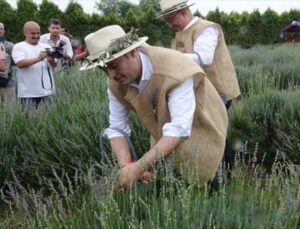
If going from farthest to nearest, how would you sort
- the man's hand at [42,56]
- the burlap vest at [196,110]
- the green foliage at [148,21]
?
the green foliage at [148,21]
the man's hand at [42,56]
the burlap vest at [196,110]

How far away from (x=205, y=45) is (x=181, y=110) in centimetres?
144

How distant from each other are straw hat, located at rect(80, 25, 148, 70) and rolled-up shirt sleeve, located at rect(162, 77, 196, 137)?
0.90 feet

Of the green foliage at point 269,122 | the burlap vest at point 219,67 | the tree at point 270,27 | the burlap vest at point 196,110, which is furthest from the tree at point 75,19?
the burlap vest at point 196,110

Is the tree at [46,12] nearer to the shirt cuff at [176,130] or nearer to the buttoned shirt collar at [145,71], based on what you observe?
the buttoned shirt collar at [145,71]

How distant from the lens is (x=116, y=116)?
95.7 inches

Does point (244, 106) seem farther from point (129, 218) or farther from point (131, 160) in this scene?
point (129, 218)

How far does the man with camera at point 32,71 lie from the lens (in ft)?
17.5

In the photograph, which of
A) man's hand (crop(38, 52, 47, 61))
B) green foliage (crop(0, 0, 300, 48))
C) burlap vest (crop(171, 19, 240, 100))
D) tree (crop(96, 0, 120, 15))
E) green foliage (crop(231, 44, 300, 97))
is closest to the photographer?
burlap vest (crop(171, 19, 240, 100))

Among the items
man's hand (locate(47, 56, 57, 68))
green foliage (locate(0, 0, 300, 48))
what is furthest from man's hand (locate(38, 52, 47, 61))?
green foliage (locate(0, 0, 300, 48))

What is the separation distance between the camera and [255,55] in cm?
1119

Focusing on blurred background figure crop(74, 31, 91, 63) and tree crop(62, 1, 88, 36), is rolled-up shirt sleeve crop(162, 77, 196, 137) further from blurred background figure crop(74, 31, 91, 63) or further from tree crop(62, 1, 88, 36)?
tree crop(62, 1, 88, 36)

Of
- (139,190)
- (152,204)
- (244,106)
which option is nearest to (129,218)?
(152,204)

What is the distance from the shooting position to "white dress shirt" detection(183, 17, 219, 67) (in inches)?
130

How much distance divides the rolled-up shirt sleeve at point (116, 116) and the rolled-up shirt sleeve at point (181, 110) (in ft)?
1.27
